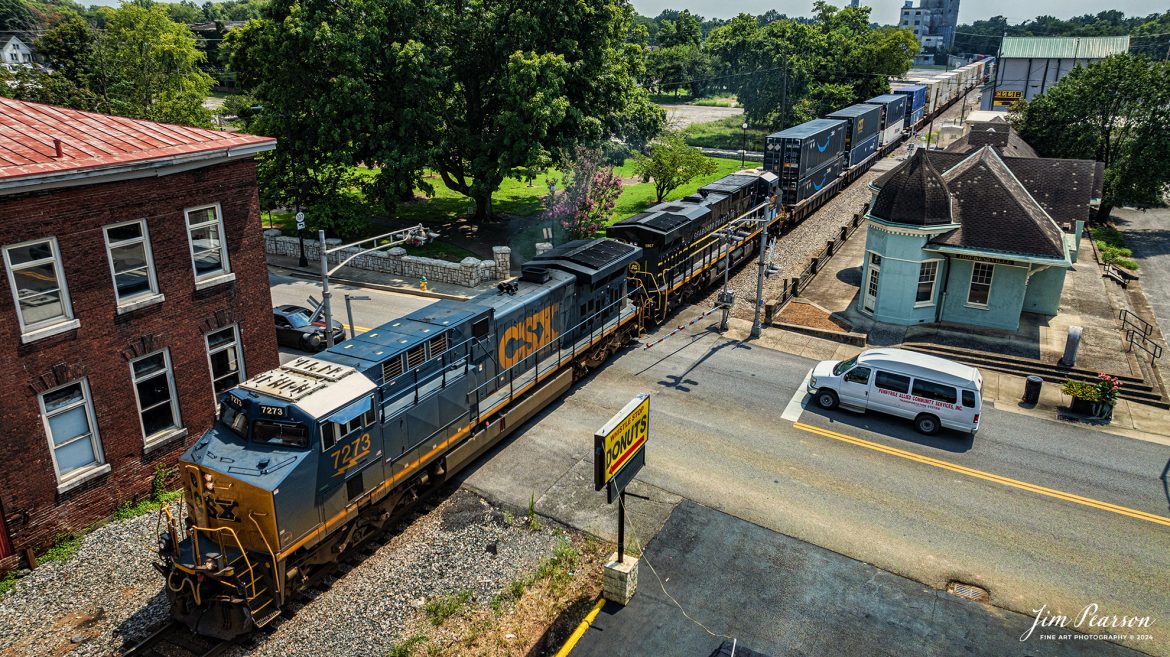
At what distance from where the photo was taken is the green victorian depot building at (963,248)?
3112 cm

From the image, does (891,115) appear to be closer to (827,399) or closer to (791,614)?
(827,399)

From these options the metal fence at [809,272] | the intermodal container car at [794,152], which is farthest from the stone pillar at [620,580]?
the intermodal container car at [794,152]

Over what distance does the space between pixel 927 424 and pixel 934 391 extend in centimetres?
116

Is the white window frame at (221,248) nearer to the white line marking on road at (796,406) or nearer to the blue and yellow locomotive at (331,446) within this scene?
the blue and yellow locomotive at (331,446)

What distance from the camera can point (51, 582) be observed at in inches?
645

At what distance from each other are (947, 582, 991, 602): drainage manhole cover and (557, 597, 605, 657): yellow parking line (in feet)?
26.4

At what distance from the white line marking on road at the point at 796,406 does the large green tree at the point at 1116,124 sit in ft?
124

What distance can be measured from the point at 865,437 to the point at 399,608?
15.6 metres

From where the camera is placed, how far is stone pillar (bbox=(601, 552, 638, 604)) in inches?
620

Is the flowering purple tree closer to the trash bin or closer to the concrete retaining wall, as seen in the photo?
the concrete retaining wall

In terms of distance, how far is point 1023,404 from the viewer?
85.2ft

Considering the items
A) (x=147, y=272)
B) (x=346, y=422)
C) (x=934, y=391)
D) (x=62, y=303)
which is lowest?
(x=934, y=391)

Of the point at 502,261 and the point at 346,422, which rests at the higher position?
the point at 346,422

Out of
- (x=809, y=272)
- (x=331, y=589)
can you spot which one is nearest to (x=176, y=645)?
(x=331, y=589)
